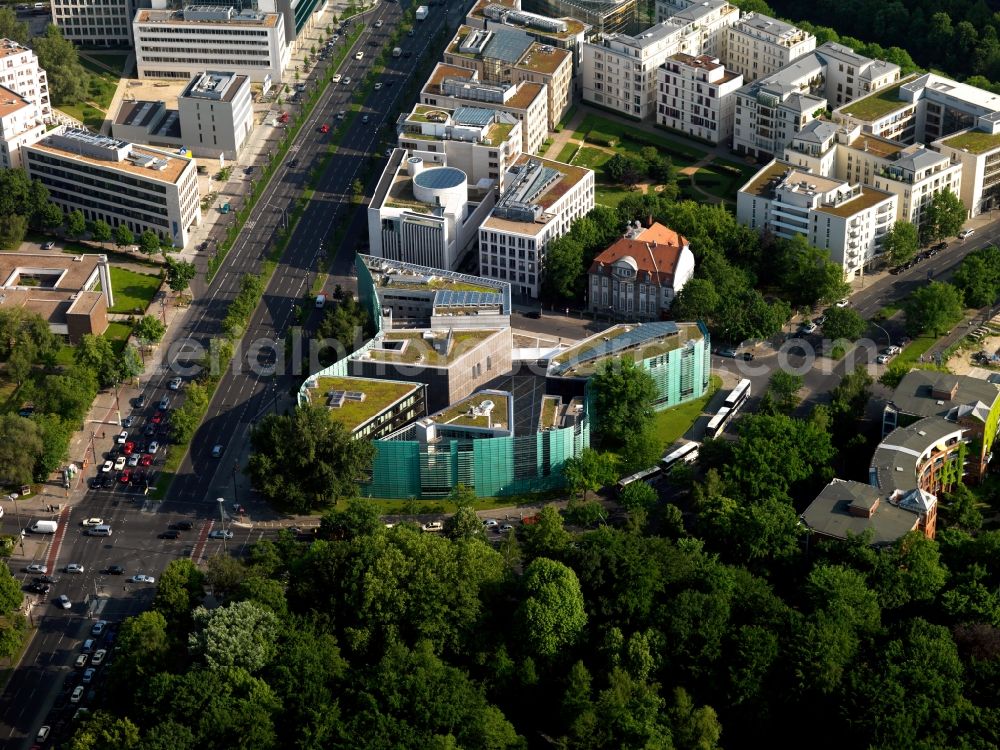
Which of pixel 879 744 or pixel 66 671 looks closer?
pixel 879 744

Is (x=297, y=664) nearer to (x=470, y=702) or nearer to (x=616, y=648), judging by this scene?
(x=470, y=702)

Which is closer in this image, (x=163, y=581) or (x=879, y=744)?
(x=879, y=744)

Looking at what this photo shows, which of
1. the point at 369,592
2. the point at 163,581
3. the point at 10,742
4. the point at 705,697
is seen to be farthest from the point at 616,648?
the point at 10,742

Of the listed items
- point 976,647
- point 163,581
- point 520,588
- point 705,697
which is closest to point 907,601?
point 976,647

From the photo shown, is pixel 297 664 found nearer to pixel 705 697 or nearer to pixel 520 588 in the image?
pixel 520 588

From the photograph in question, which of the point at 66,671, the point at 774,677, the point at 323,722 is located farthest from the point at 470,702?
the point at 66,671
